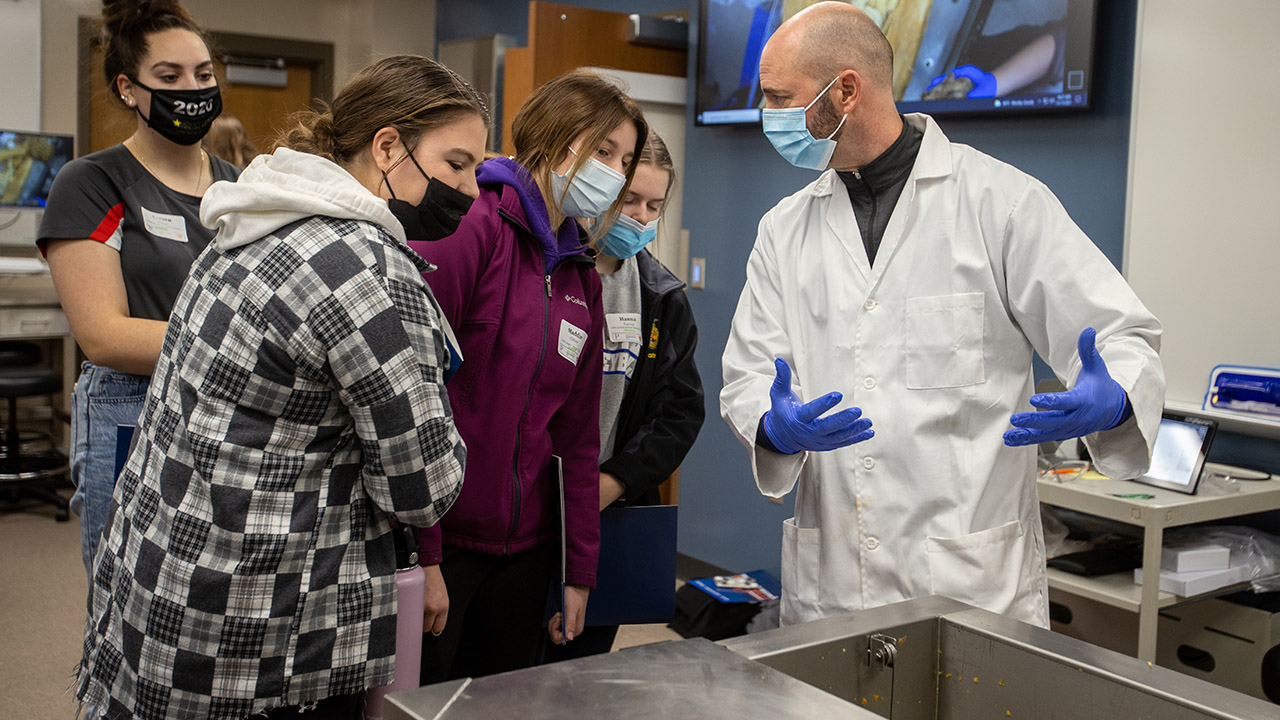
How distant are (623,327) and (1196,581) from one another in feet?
4.66

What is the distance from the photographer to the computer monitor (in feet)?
7.86

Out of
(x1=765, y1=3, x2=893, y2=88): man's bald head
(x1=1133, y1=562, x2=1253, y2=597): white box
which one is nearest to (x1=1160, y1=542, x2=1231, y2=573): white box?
(x1=1133, y1=562, x2=1253, y2=597): white box

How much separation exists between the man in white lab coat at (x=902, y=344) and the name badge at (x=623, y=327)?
1.02 ft

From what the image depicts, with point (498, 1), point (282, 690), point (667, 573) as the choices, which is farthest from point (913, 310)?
point (498, 1)

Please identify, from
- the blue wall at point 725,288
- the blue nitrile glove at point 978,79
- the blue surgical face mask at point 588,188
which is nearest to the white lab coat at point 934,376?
the blue surgical face mask at point 588,188

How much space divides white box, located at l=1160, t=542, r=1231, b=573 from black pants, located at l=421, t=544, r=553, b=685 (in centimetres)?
149

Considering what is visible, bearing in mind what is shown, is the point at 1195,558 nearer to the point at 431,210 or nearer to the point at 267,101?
the point at 431,210

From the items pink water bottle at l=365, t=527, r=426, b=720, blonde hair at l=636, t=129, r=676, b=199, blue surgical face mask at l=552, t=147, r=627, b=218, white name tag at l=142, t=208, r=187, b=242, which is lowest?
pink water bottle at l=365, t=527, r=426, b=720

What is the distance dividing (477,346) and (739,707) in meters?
0.83

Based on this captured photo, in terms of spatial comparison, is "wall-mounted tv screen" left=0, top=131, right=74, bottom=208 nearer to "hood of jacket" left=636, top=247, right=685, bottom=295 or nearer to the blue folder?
"hood of jacket" left=636, top=247, right=685, bottom=295

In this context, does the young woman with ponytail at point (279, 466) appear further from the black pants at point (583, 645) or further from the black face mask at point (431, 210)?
the black pants at point (583, 645)

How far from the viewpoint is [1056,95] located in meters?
2.71

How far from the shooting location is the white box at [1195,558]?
2332 mm

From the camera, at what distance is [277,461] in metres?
1.12
